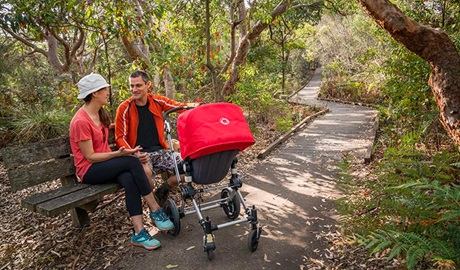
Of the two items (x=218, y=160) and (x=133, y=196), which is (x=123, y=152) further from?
(x=218, y=160)

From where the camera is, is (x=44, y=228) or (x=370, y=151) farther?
(x=370, y=151)

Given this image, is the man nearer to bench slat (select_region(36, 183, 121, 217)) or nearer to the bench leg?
bench slat (select_region(36, 183, 121, 217))

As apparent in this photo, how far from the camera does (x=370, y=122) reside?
10711 millimetres

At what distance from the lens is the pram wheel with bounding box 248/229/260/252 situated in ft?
10.6

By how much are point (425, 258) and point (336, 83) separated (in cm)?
1751

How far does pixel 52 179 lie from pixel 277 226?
2796mm

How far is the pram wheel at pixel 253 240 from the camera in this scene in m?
3.24

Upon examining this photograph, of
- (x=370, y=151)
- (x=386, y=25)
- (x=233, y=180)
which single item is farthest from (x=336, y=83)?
(x=233, y=180)

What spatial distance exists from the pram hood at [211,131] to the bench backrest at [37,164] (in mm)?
1681

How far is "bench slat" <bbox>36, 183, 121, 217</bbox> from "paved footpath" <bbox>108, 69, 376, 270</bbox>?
75 cm

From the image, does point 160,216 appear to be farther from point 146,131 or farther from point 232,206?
Result: point 146,131

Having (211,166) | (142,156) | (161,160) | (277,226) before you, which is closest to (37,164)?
(142,156)

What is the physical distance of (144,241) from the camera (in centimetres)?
344

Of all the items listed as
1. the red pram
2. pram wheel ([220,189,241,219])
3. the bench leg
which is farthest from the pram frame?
the bench leg
